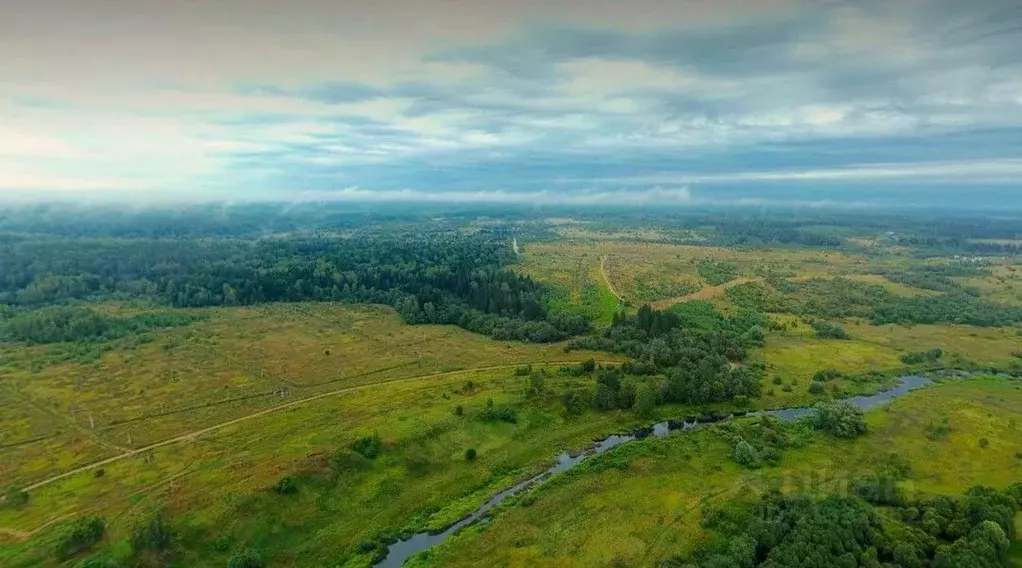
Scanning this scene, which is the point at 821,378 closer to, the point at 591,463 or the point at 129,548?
the point at 591,463

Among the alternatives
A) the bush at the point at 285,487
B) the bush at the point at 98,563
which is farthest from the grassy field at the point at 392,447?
the bush at the point at 98,563

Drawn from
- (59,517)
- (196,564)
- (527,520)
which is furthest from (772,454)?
(59,517)

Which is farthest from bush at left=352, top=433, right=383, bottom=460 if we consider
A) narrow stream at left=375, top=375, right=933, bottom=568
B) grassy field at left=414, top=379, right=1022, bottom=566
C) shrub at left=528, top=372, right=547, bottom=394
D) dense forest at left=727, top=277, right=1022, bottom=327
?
dense forest at left=727, top=277, right=1022, bottom=327

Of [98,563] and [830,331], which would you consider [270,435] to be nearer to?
[98,563]

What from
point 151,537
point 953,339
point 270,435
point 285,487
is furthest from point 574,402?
point 953,339

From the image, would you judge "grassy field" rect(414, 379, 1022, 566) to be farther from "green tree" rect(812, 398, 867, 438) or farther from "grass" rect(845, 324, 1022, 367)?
"grass" rect(845, 324, 1022, 367)

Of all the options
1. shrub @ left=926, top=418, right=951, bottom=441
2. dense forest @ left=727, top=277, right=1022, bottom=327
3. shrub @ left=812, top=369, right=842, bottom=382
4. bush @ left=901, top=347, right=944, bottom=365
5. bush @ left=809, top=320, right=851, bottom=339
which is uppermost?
dense forest @ left=727, top=277, right=1022, bottom=327

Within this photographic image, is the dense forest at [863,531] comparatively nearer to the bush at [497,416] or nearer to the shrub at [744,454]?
the shrub at [744,454]
